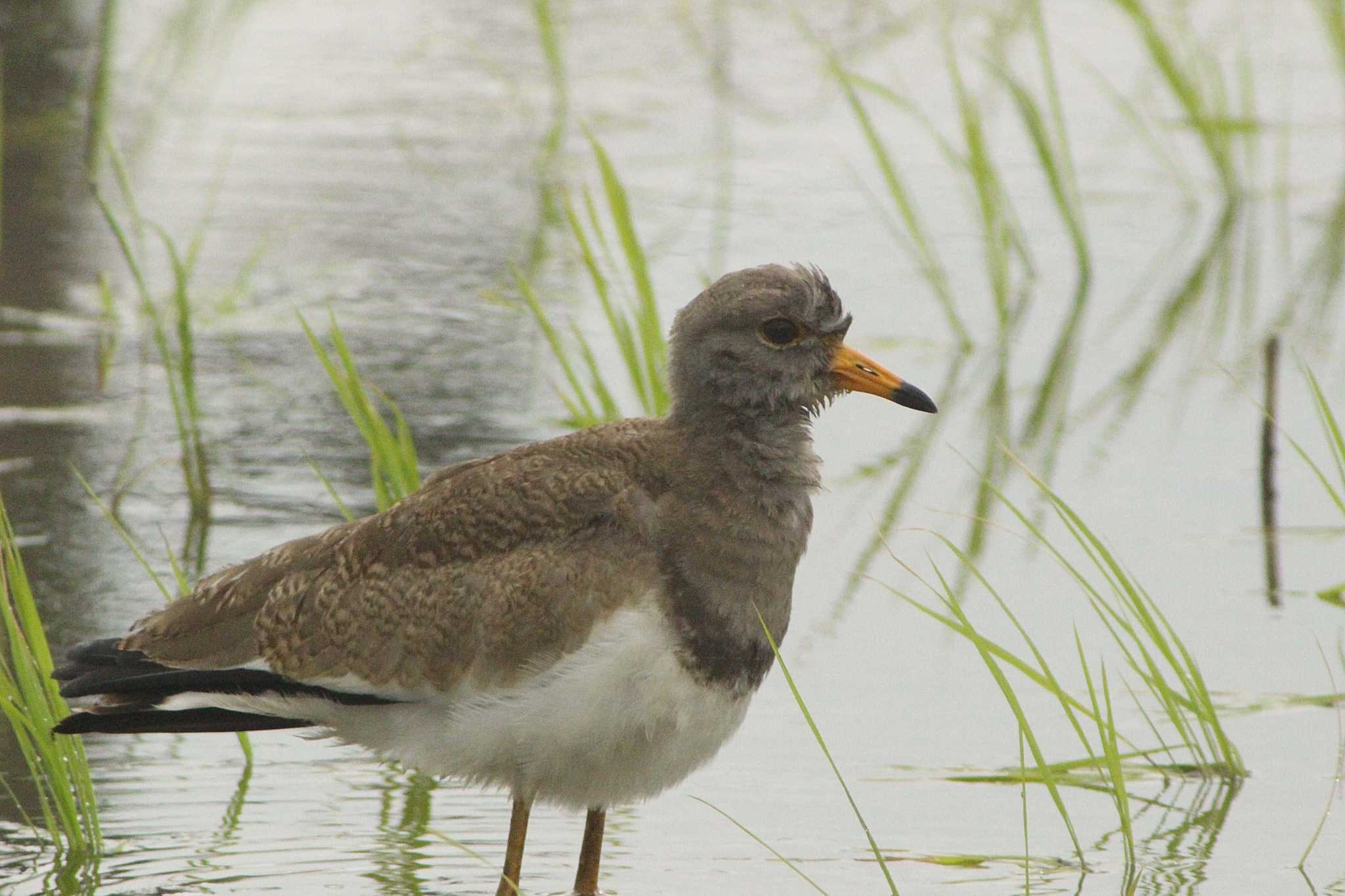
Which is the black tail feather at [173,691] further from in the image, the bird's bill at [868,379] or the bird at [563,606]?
the bird's bill at [868,379]

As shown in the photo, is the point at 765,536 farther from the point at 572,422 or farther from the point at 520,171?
the point at 520,171

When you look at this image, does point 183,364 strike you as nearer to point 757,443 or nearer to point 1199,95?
point 757,443

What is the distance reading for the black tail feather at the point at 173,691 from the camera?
4547 mm

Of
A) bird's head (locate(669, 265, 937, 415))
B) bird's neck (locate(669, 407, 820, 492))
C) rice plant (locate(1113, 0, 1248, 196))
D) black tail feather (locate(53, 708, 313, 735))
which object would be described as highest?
rice plant (locate(1113, 0, 1248, 196))

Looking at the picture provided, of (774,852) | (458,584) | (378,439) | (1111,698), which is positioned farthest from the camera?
(1111,698)

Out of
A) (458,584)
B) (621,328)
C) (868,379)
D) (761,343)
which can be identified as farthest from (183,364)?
(868,379)

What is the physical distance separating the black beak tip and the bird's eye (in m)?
0.28

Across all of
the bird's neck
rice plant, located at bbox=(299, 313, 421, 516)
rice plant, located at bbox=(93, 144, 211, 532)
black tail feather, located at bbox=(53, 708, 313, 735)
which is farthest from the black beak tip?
rice plant, located at bbox=(93, 144, 211, 532)

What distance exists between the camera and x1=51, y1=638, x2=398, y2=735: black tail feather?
4547 millimetres

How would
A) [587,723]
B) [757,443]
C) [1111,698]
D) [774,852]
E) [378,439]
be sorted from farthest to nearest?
[1111,698] → [378,439] → [757,443] → [587,723] → [774,852]

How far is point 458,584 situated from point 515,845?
1.92 ft

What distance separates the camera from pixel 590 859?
477cm

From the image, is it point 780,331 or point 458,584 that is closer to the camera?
point 458,584

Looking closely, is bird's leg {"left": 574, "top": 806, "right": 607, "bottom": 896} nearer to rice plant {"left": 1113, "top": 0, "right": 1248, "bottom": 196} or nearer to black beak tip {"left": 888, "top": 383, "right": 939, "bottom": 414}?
black beak tip {"left": 888, "top": 383, "right": 939, "bottom": 414}
